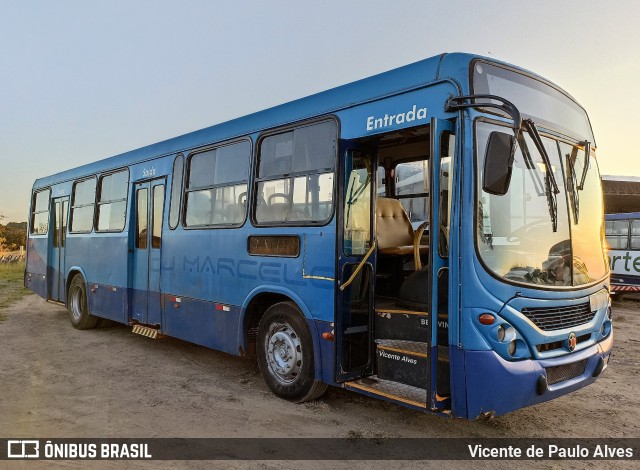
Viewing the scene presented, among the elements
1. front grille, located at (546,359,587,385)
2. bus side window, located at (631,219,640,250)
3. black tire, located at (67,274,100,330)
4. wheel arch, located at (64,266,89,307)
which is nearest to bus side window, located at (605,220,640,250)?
bus side window, located at (631,219,640,250)

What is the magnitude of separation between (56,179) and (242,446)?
363 inches

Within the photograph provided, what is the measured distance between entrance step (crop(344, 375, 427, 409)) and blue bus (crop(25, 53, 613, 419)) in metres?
0.02

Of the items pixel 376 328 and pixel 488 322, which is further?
pixel 376 328

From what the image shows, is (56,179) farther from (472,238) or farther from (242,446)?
(472,238)

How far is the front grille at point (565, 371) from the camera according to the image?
4406 millimetres

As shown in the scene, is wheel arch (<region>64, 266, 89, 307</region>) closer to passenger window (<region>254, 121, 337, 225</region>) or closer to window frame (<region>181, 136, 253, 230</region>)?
window frame (<region>181, 136, 253, 230</region>)

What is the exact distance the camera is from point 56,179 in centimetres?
1170

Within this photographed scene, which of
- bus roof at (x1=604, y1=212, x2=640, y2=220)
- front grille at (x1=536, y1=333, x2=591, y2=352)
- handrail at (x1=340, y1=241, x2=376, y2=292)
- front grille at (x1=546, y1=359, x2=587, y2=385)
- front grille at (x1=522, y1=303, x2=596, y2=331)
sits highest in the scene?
bus roof at (x1=604, y1=212, x2=640, y2=220)

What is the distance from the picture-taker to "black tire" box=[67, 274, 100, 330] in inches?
403

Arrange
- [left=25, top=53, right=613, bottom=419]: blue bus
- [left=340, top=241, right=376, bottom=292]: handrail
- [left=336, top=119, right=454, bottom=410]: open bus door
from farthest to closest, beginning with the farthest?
[left=340, top=241, right=376, bottom=292]: handrail
[left=336, top=119, right=454, bottom=410]: open bus door
[left=25, top=53, right=613, bottom=419]: blue bus

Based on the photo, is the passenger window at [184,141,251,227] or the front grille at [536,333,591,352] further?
the passenger window at [184,141,251,227]

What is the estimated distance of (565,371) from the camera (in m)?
4.54

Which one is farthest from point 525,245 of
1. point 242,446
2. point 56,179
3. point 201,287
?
point 56,179

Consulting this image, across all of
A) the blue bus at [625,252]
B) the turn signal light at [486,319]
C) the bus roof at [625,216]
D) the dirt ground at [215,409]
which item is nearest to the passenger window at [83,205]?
the dirt ground at [215,409]
